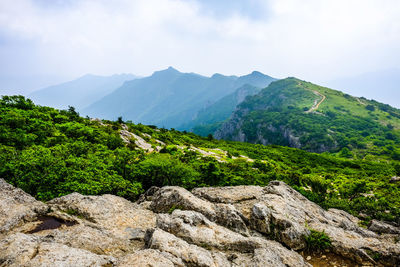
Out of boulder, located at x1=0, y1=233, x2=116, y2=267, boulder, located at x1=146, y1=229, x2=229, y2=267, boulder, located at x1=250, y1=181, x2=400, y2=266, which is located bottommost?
boulder, located at x1=0, y1=233, x2=116, y2=267

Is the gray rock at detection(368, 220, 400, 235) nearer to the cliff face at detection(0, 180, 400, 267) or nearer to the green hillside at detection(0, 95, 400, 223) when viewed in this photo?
the green hillside at detection(0, 95, 400, 223)

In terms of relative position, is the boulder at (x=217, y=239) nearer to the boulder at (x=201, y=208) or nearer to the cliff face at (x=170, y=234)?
the cliff face at (x=170, y=234)

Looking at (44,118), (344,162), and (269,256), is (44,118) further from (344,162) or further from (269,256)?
(344,162)

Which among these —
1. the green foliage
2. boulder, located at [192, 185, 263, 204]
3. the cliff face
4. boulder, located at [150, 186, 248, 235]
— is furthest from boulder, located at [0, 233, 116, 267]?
the green foliage

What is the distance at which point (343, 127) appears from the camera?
557 feet

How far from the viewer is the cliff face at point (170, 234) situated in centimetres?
841

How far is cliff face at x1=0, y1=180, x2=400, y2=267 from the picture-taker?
841 cm

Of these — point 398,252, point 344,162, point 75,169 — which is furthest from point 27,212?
point 344,162

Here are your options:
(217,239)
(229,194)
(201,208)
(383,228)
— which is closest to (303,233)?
(229,194)

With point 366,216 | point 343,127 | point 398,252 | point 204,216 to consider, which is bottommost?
point 366,216

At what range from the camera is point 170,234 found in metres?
10.4

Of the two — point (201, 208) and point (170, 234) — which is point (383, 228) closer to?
point (201, 208)

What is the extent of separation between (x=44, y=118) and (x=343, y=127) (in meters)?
202

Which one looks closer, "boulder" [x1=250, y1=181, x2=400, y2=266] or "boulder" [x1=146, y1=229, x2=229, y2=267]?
"boulder" [x1=146, y1=229, x2=229, y2=267]
